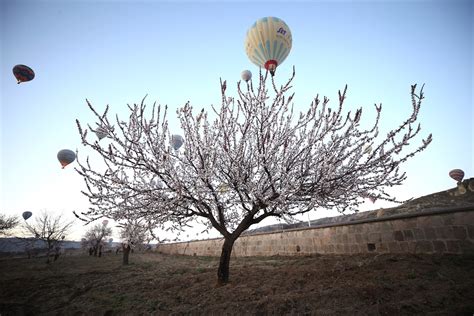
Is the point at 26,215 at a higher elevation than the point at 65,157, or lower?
lower

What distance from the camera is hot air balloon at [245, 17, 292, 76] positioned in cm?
559

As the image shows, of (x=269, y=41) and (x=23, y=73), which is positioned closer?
(x=269, y=41)

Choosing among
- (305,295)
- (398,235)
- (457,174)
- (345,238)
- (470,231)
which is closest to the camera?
(305,295)

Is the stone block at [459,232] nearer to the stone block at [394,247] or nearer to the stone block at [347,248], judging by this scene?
the stone block at [394,247]

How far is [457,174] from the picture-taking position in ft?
73.5

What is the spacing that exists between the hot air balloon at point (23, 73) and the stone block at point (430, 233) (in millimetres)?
21549

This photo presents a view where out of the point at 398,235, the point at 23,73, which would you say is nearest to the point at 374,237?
the point at 398,235

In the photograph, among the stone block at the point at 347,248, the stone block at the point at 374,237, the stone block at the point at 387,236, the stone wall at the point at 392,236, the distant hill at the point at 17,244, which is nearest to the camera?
the stone wall at the point at 392,236

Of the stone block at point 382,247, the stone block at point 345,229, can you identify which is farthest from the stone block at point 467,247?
the stone block at point 345,229

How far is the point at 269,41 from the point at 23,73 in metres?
16.8

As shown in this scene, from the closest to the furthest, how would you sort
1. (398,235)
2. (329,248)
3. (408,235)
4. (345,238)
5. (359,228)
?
(408,235) → (398,235) → (359,228) → (345,238) → (329,248)

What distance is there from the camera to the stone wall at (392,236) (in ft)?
17.4

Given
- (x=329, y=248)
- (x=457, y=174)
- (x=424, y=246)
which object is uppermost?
(x=457, y=174)

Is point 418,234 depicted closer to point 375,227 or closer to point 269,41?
point 375,227
